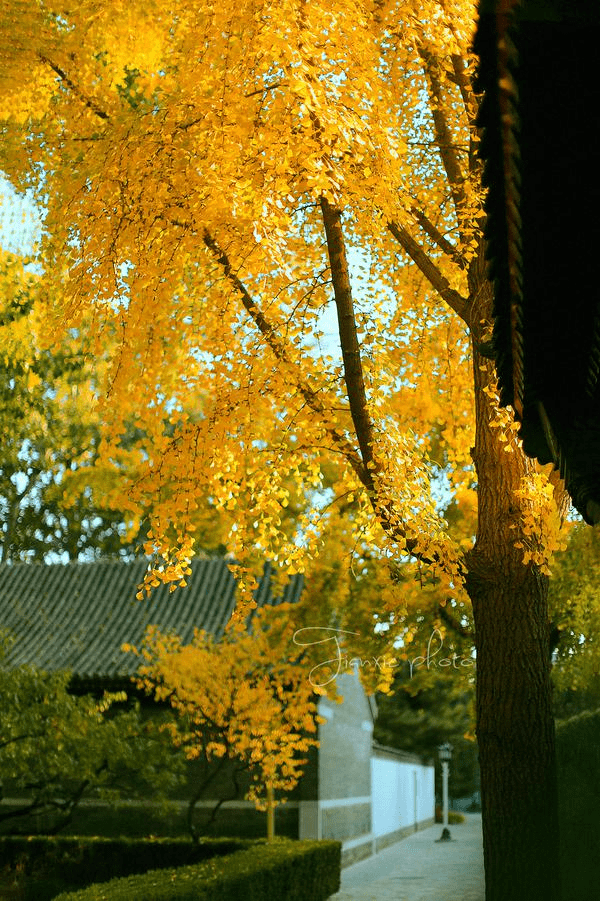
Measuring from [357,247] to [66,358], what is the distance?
22538 mm

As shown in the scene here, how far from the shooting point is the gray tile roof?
20406 mm

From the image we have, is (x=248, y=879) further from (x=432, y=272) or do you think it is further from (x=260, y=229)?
(x=260, y=229)

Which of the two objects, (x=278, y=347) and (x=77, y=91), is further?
(x=77, y=91)

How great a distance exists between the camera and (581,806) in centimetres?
962

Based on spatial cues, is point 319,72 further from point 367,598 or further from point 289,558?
point 367,598

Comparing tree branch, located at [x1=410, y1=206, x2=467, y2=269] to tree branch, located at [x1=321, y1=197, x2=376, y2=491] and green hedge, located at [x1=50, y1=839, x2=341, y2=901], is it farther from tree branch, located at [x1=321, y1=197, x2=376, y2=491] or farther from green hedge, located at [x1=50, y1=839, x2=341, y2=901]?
green hedge, located at [x1=50, y1=839, x2=341, y2=901]

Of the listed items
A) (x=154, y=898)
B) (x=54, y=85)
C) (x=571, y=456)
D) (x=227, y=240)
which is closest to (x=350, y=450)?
(x=227, y=240)

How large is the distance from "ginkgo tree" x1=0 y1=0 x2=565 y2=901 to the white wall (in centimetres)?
2001

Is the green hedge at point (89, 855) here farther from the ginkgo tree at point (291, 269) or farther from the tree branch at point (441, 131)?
the tree branch at point (441, 131)

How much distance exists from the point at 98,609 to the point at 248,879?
40.3ft

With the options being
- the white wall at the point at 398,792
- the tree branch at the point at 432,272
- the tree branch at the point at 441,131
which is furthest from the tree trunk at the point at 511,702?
the white wall at the point at 398,792

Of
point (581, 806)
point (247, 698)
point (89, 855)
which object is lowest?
point (89, 855)

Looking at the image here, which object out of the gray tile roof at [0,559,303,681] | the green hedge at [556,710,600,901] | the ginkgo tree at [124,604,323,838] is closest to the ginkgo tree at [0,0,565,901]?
the green hedge at [556,710,600,901]

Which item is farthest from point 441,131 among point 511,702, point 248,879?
point 248,879
